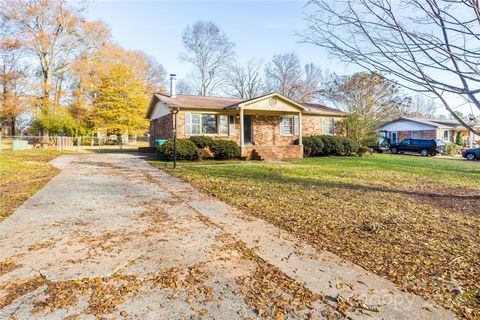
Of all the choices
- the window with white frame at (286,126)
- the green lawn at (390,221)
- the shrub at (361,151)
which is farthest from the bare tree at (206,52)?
the green lawn at (390,221)

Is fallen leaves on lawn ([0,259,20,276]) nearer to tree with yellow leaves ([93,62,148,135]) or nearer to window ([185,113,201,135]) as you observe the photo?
window ([185,113,201,135])

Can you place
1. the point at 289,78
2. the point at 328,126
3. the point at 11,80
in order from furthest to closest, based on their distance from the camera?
1. the point at 289,78
2. the point at 11,80
3. the point at 328,126

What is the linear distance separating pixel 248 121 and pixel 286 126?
2.95 meters

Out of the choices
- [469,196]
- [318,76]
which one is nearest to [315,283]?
[469,196]

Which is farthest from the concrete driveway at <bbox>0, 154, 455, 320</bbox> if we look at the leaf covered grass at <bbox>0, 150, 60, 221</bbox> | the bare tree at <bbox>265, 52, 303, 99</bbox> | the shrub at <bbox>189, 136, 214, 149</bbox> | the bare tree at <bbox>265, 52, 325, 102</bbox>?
the bare tree at <bbox>265, 52, 303, 99</bbox>

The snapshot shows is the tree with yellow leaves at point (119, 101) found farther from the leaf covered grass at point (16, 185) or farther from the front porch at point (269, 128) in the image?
the leaf covered grass at point (16, 185)

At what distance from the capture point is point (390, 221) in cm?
454

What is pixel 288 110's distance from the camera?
17578 millimetres

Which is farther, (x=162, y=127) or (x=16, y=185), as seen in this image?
(x=162, y=127)

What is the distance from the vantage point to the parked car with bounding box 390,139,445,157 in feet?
79.5

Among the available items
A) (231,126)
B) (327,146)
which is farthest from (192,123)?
(327,146)

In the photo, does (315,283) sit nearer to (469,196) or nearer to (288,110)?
(469,196)

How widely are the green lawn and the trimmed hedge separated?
950 cm

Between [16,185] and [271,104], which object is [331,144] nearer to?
[271,104]
